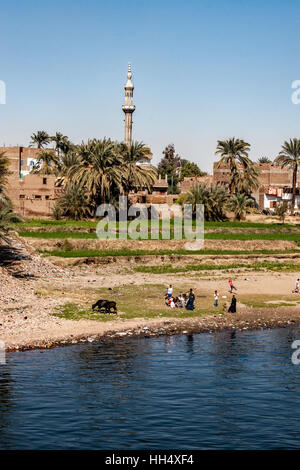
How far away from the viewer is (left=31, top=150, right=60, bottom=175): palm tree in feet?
355

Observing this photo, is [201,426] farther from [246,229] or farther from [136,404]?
[246,229]

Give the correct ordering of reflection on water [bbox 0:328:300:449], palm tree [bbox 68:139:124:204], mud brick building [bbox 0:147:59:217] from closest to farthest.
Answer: reflection on water [bbox 0:328:300:449]
palm tree [bbox 68:139:124:204]
mud brick building [bbox 0:147:59:217]

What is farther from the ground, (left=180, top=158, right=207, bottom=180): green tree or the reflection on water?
(left=180, top=158, right=207, bottom=180): green tree

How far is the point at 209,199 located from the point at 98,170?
46.6 ft

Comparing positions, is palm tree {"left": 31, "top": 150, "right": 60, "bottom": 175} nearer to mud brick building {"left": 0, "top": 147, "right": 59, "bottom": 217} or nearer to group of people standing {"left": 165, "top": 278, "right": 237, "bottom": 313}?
mud brick building {"left": 0, "top": 147, "right": 59, "bottom": 217}

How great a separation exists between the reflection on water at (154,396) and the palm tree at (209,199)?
46616 millimetres

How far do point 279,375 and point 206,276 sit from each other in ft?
77.3

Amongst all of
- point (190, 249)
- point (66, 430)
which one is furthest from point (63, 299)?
point (190, 249)

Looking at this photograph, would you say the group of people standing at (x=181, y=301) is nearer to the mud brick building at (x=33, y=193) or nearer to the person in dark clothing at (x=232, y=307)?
the person in dark clothing at (x=232, y=307)

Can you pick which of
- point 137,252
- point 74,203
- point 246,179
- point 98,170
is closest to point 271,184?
point 246,179

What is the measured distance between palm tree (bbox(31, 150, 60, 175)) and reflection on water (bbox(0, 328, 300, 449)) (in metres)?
80.4

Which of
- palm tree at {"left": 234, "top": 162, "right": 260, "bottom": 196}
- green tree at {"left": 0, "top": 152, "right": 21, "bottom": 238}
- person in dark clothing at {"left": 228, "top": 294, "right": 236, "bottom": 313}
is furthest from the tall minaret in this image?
person in dark clothing at {"left": 228, "top": 294, "right": 236, "bottom": 313}

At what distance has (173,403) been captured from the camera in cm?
2281

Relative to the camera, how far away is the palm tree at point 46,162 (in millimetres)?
108188
